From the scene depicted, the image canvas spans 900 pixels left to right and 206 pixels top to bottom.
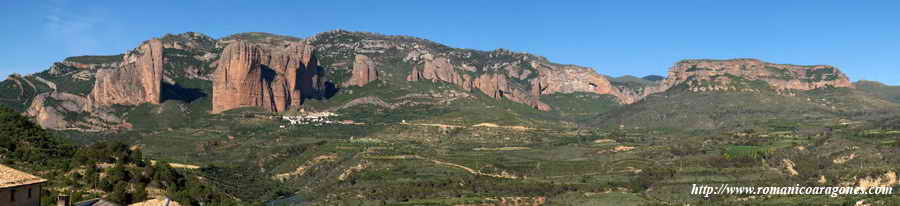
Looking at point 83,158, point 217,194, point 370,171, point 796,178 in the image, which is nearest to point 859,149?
point 796,178

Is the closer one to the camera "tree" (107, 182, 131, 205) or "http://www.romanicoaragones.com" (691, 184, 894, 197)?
"tree" (107, 182, 131, 205)

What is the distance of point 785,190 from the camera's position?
13775 cm

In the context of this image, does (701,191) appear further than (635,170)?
No

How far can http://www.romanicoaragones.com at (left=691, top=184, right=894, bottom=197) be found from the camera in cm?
13250

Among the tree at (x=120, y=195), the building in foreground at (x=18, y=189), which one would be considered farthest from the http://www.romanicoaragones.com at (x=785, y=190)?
the building in foreground at (x=18, y=189)

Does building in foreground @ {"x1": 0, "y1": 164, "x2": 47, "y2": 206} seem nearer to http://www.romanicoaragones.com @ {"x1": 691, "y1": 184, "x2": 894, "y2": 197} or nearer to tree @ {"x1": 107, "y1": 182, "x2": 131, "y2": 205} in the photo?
tree @ {"x1": 107, "y1": 182, "x2": 131, "y2": 205}

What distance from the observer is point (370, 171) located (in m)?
156

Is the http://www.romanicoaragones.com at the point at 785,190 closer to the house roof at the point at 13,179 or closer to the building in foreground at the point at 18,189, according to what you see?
the building in foreground at the point at 18,189

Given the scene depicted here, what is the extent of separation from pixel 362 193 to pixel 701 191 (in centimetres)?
5088

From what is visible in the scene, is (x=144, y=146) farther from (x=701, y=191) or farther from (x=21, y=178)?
(x=21, y=178)

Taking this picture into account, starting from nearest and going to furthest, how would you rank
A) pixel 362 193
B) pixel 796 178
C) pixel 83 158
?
pixel 83 158 < pixel 362 193 < pixel 796 178

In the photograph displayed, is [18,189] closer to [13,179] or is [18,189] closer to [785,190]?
[13,179]

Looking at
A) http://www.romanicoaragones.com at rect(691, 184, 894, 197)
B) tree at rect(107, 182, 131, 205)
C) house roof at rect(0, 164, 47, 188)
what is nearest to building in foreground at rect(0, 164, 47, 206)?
house roof at rect(0, 164, 47, 188)

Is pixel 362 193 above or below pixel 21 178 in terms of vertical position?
below
